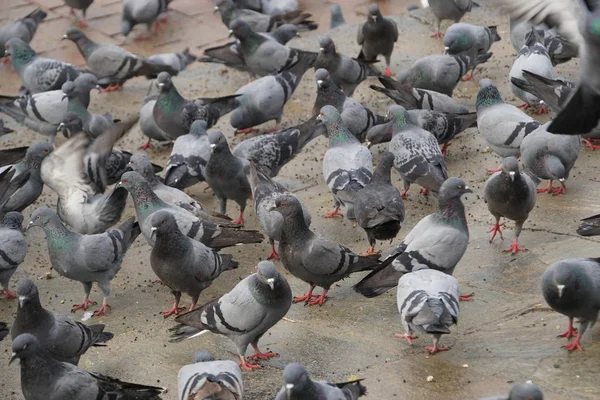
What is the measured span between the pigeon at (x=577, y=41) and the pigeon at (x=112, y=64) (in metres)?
7.16

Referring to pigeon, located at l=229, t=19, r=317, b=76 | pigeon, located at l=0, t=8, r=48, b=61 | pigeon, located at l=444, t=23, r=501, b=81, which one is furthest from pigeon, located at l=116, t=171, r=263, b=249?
pigeon, located at l=0, t=8, r=48, b=61

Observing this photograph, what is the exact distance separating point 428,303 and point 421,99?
185 inches

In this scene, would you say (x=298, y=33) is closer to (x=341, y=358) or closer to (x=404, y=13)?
(x=404, y=13)

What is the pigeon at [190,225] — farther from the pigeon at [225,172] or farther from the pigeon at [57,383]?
the pigeon at [57,383]

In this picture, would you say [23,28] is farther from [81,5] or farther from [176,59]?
[176,59]

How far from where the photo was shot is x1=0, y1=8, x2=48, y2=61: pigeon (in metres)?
14.4

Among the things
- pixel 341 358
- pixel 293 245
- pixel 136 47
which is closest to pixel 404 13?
pixel 136 47

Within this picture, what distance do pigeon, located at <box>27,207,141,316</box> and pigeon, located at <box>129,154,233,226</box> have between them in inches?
32.5

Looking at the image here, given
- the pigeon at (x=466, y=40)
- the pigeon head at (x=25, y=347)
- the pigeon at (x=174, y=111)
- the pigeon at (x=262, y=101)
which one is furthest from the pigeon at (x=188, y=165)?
the pigeon head at (x=25, y=347)

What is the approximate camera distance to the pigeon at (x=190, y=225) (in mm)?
8844

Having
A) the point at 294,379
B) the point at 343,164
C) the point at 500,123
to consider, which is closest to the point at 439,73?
the point at 500,123

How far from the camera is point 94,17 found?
16.1m

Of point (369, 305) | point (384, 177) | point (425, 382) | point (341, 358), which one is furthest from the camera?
point (384, 177)

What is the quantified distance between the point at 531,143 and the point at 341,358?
3.32 meters
